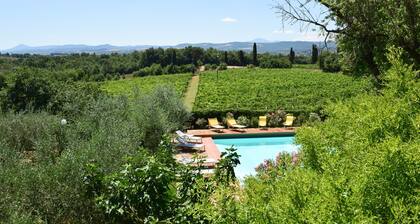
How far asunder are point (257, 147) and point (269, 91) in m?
20.1

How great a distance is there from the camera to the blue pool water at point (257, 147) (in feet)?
78.5

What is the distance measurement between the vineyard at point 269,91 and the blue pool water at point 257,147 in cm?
457

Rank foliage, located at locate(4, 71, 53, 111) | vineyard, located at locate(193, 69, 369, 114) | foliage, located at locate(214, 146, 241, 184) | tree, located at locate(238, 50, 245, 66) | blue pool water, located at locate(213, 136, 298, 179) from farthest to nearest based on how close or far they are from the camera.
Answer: tree, located at locate(238, 50, 245, 66) < vineyard, located at locate(193, 69, 369, 114) < foliage, located at locate(4, 71, 53, 111) < blue pool water, located at locate(213, 136, 298, 179) < foliage, located at locate(214, 146, 241, 184)

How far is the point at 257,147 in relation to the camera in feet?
86.4

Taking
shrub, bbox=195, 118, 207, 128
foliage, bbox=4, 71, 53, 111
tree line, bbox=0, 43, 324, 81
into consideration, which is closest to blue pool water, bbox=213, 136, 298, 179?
shrub, bbox=195, 118, 207, 128

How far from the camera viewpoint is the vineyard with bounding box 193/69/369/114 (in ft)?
114

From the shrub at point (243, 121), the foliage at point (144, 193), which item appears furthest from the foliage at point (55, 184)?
the shrub at point (243, 121)

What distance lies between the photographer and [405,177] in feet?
13.0

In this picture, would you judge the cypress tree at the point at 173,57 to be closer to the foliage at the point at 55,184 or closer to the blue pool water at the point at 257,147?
the blue pool water at the point at 257,147

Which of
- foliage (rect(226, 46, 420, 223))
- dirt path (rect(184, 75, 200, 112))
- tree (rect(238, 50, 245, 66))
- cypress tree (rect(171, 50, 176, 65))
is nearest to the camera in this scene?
foliage (rect(226, 46, 420, 223))

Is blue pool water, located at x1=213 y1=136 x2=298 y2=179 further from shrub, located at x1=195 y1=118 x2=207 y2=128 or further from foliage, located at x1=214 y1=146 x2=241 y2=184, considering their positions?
foliage, located at x1=214 y1=146 x2=241 y2=184

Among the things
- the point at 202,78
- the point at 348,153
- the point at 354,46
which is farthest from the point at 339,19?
the point at 202,78

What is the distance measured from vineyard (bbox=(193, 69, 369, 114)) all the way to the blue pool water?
4.57 metres

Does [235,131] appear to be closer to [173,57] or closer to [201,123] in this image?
[201,123]
